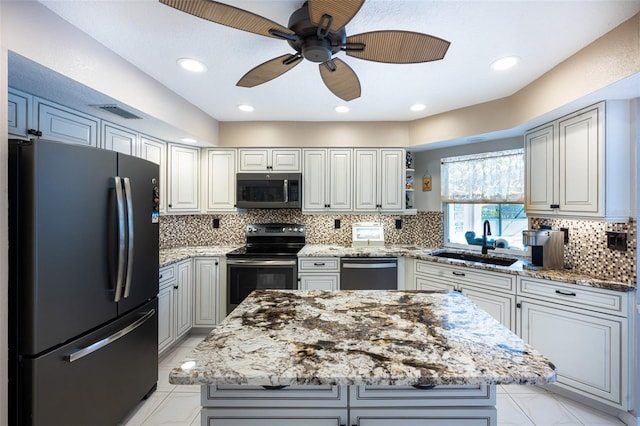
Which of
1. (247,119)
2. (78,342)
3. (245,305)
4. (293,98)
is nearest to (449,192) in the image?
(293,98)

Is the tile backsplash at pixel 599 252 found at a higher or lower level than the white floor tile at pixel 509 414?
higher

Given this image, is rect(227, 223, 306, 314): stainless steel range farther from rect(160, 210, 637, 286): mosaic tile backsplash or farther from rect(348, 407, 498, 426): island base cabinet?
rect(348, 407, 498, 426): island base cabinet

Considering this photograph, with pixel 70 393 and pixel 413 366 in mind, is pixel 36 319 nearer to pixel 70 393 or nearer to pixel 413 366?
pixel 70 393

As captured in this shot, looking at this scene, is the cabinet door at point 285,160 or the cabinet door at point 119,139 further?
the cabinet door at point 285,160

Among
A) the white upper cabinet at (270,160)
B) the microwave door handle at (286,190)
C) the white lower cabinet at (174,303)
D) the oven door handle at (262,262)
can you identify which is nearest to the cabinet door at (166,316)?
the white lower cabinet at (174,303)

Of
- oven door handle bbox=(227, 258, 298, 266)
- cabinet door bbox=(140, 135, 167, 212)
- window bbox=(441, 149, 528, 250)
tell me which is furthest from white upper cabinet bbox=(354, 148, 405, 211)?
cabinet door bbox=(140, 135, 167, 212)

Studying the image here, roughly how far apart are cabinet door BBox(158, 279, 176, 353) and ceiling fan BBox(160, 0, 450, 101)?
6.94ft

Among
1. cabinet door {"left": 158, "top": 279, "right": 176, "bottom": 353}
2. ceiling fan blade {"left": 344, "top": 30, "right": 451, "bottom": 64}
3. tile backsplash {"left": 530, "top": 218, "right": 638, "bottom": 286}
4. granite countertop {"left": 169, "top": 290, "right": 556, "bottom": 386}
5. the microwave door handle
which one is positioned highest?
ceiling fan blade {"left": 344, "top": 30, "right": 451, "bottom": 64}

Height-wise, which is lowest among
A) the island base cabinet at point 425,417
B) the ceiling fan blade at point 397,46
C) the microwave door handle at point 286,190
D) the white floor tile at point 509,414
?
the white floor tile at point 509,414

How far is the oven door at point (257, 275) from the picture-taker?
3119 mm

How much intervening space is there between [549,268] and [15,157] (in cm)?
357

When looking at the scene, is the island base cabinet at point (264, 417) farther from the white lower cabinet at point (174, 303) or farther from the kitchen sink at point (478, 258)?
the kitchen sink at point (478, 258)

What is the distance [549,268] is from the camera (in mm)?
2383

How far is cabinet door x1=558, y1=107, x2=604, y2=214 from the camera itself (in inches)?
78.0
